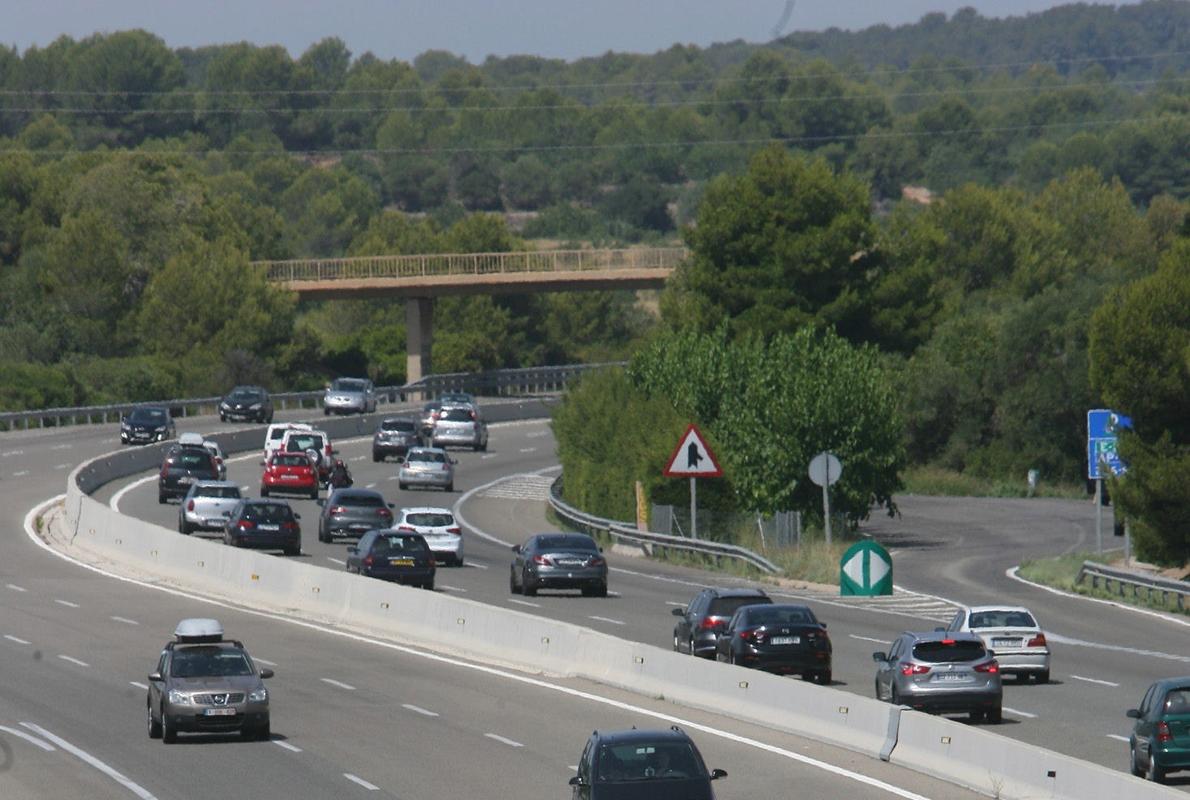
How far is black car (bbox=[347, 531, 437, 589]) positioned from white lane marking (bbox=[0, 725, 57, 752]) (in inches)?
634

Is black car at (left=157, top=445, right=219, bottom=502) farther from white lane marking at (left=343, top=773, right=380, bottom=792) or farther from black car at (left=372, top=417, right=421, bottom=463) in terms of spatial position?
white lane marking at (left=343, top=773, right=380, bottom=792)

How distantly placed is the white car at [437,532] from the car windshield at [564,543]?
563 centimetres

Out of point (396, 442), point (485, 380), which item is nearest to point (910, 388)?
point (396, 442)

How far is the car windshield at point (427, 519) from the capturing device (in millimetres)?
48981

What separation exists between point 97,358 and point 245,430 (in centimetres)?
3326

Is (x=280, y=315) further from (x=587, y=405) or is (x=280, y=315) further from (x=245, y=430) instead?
(x=587, y=405)

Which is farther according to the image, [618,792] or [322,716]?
[322,716]

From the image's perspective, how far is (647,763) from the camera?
17.9 m

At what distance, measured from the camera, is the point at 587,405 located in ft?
225

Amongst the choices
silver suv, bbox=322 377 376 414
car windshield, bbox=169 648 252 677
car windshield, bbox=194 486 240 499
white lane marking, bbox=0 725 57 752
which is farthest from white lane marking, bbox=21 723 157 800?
silver suv, bbox=322 377 376 414

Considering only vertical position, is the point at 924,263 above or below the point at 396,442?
above

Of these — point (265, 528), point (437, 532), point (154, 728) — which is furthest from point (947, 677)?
point (265, 528)

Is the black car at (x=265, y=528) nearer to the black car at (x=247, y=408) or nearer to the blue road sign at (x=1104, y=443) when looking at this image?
the blue road sign at (x=1104, y=443)

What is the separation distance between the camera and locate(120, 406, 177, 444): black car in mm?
77562
